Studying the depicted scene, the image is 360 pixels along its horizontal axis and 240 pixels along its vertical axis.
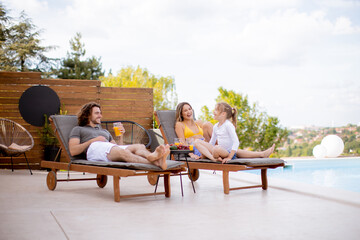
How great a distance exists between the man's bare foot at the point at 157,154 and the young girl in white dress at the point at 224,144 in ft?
3.28

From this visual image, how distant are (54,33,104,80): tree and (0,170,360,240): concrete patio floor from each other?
20.3 meters

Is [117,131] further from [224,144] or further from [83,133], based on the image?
[224,144]

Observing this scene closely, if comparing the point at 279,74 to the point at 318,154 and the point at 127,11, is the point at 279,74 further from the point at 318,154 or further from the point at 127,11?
the point at 318,154

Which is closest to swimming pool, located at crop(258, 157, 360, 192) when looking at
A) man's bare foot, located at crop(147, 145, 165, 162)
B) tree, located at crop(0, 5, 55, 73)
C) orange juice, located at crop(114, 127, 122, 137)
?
orange juice, located at crop(114, 127, 122, 137)

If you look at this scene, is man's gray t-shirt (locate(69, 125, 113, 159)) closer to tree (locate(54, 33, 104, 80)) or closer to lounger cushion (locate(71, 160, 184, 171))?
lounger cushion (locate(71, 160, 184, 171))

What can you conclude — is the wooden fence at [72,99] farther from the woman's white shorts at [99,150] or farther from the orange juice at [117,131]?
the woman's white shorts at [99,150]

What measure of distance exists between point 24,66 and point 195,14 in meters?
9.75

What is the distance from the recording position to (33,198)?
4.68m

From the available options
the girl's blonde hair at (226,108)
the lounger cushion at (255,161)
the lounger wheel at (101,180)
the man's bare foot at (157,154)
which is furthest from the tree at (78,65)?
the man's bare foot at (157,154)

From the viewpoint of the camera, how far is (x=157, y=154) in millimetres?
4297

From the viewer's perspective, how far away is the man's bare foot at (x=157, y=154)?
4.24 m

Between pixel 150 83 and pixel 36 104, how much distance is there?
613 inches

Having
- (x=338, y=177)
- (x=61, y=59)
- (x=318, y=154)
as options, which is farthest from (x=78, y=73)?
(x=338, y=177)

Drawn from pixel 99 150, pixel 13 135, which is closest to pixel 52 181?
pixel 99 150
